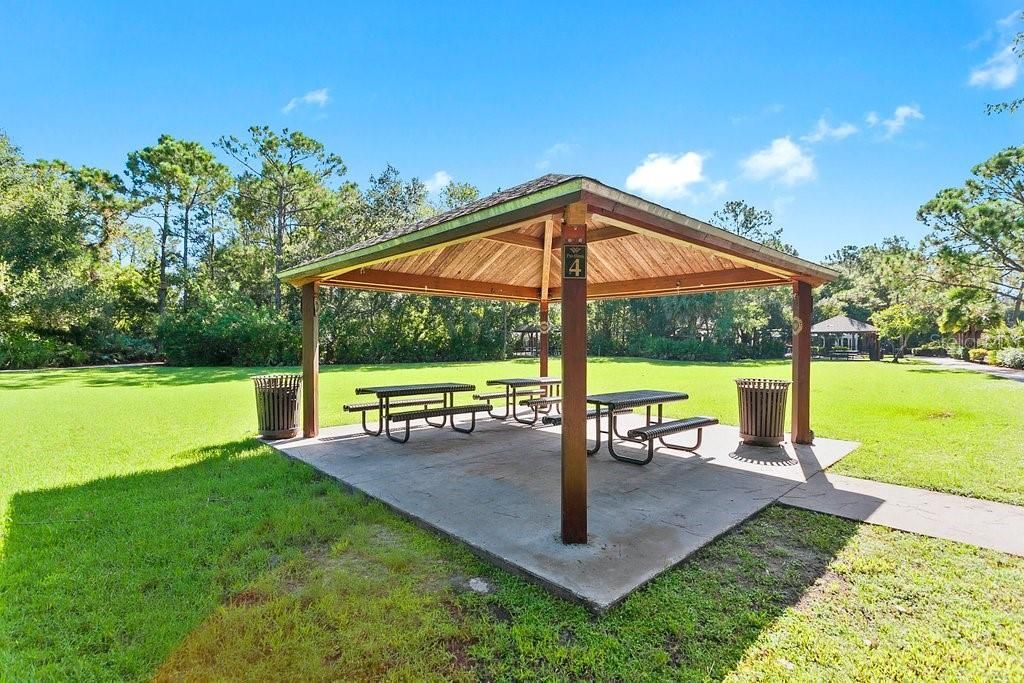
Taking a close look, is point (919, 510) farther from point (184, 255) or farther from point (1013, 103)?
point (184, 255)

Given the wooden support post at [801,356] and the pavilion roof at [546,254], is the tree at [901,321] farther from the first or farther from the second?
the pavilion roof at [546,254]

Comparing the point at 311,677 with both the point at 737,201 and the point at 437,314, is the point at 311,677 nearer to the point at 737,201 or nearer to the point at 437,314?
the point at 437,314

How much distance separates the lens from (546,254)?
7660 millimetres

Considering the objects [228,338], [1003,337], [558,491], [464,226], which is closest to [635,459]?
[558,491]

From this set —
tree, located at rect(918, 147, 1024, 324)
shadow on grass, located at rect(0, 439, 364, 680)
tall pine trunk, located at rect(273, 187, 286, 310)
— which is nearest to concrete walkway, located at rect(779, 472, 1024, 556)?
shadow on grass, located at rect(0, 439, 364, 680)

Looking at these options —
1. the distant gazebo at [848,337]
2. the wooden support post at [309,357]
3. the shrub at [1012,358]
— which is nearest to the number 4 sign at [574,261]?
the wooden support post at [309,357]

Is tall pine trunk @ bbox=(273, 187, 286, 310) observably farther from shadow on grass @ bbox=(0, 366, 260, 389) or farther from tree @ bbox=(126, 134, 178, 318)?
shadow on grass @ bbox=(0, 366, 260, 389)

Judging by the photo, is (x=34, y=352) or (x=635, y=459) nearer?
(x=635, y=459)

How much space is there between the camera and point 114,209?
27250mm

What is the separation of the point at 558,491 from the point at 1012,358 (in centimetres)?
2715

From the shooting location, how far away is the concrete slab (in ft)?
10.1

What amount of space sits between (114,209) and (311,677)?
34234 millimetres

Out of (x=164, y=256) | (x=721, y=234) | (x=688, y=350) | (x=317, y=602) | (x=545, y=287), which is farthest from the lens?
(x=688, y=350)

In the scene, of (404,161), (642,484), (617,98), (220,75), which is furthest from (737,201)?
(642,484)
